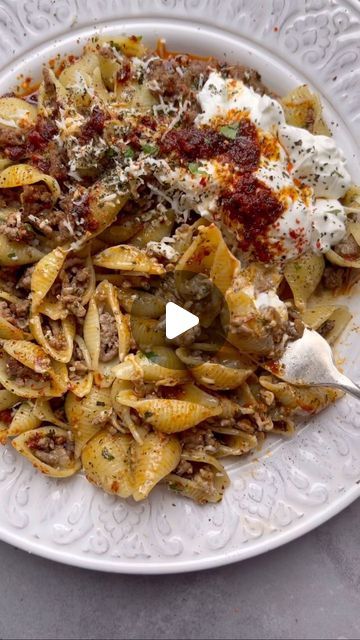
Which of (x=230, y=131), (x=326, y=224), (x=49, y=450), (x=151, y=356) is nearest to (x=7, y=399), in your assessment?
(x=49, y=450)

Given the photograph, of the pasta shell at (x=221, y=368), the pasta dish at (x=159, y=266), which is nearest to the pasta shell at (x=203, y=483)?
the pasta dish at (x=159, y=266)

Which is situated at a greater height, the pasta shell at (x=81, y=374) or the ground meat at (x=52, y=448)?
the pasta shell at (x=81, y=374)

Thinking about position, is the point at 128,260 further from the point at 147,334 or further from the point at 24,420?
the point at 24,420

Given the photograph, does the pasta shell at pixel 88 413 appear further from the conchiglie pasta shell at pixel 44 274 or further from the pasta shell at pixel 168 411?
the conchiglie pasta shell at pixel 44 274

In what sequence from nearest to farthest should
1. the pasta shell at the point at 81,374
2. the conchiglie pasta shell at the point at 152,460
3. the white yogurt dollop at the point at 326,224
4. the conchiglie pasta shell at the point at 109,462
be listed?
the conchiglie pasta shell at the point at 152,460 → the conchiglie pasta shell at the point at 109,462 → the pasta shell at the point at 81,374 → the white yogurt dollop at the point at 326,224

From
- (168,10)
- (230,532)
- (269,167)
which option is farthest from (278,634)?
(168,10)

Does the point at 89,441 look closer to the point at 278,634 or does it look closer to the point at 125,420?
the point at 125,420
